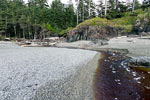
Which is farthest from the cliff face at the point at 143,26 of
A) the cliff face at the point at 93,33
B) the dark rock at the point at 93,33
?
the cliff face at the point at 93,33

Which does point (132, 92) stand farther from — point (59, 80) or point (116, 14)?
point (116, 14)

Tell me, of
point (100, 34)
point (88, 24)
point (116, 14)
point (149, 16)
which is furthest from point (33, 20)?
Answer: point (149, 16)

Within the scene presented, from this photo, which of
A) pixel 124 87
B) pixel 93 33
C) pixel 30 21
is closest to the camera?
pixel 124 87

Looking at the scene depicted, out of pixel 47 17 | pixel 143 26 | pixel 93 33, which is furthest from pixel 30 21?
pixel 143 26

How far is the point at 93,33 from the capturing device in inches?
1043

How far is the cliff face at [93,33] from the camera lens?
24.4 m

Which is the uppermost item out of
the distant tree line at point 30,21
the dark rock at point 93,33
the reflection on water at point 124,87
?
the distant tree line at point 30,21

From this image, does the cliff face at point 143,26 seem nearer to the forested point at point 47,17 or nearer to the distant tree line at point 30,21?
the forested point at point 47,17

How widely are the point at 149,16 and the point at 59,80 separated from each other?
25639mm

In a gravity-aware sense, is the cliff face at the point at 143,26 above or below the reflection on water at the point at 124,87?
above

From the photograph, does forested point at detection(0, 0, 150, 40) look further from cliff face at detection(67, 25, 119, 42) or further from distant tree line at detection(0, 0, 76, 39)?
cliff face at detection(67, 25, 119, 42)

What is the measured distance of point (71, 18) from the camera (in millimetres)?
47875

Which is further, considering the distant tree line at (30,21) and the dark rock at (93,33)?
the distant tree line at (30,21)

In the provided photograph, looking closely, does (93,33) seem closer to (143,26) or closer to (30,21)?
(143,26)
